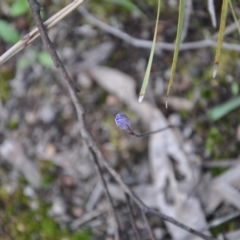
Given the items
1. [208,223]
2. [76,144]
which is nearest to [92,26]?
[76,144]

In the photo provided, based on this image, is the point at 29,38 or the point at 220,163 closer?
the point at 29,38

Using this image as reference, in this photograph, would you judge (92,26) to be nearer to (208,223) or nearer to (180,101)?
(180,101)

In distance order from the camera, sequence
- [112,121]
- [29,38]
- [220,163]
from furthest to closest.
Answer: [112,121], [220,163], [29,38]

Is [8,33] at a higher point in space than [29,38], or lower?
higher

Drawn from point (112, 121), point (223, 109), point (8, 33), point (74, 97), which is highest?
point (8, 33)

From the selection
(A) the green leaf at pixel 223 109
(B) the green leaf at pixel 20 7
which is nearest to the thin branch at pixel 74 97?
(A) the green leaf at pixel 223 109

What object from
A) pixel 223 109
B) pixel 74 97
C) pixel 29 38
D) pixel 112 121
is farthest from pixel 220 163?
pixel 29 38

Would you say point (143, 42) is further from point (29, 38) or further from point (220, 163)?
point (29, 38)
